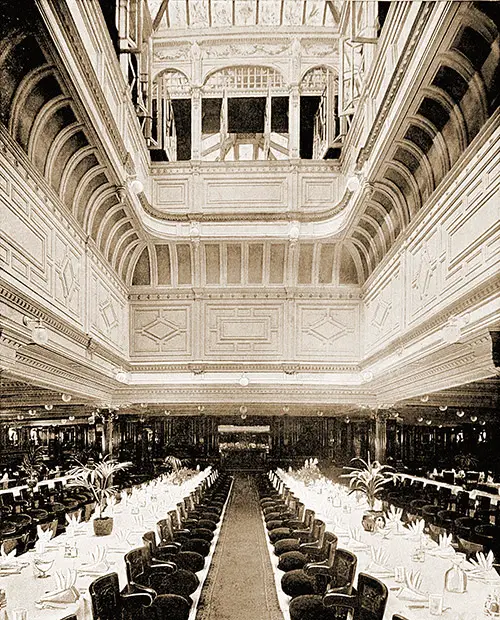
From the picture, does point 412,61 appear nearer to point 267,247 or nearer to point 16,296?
point 16,296

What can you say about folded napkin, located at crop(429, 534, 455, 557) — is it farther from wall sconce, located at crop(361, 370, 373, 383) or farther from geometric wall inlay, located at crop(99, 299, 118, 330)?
geometric wall inlay, located at crop(99, 299, 118, 330)

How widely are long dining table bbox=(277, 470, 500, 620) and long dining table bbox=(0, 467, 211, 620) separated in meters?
2.20

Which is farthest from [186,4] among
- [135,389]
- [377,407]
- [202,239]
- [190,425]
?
[190,425]

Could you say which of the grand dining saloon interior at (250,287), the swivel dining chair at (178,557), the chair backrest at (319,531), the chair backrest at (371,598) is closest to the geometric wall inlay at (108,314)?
the grand dining saloon interior at (250,287)

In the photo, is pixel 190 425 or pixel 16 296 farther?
pixel 190 425

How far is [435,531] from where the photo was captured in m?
8.54

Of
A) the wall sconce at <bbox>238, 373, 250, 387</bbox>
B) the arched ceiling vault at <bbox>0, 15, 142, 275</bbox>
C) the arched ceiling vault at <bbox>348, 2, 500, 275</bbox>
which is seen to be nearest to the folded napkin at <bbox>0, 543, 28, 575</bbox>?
the arched ceiling vault at <bbox>0, 15, 142, 275</bbox>

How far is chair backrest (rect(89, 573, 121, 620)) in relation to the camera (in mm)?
4371

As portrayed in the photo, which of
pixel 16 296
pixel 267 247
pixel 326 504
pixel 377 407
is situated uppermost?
pixel 267 247

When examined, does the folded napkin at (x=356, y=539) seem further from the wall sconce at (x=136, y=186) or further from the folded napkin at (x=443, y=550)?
the wall sconce at (x=136, y=186)

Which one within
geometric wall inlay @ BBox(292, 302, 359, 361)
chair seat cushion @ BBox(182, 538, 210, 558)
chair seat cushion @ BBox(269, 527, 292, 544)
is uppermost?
geometric wall inlay @ BBox(292, 302, 359, 361)

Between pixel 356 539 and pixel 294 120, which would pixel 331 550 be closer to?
pixel 356 539

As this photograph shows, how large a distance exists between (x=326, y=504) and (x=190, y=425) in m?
11.6

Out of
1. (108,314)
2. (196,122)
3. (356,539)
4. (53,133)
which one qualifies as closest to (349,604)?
(356,539)
